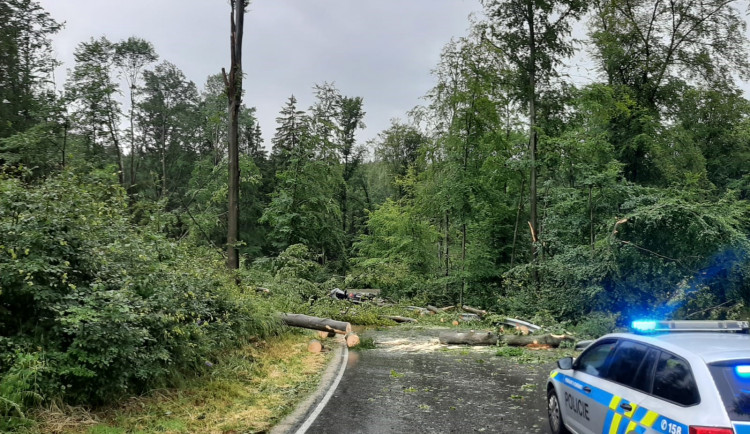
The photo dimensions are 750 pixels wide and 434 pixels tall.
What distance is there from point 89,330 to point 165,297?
1572mm

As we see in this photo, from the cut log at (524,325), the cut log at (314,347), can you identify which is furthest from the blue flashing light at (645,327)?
the cut log at (524,325)

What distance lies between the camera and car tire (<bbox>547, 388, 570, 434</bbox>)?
19.2ft

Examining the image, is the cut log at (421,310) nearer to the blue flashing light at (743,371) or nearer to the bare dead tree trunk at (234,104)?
the bare dead tree trunk at (234,104)

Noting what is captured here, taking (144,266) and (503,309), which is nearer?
(144,266)

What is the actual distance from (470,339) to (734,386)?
11709 millimetres

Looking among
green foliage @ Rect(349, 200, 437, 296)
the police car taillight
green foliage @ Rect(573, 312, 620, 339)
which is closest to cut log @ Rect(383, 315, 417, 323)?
green foliage @ Rect(349, 200, 437, 296)

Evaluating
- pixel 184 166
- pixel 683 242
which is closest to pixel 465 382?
pixel 683 242

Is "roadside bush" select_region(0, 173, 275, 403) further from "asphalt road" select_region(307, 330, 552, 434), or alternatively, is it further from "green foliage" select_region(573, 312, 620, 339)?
"green foliage" select_region(573, 312, 620, 339)

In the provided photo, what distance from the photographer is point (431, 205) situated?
90.0 feet

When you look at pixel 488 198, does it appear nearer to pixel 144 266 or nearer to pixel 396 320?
pixel 396 320

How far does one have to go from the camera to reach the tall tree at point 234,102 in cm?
1408

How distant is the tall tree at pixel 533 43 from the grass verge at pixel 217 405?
16.0 m

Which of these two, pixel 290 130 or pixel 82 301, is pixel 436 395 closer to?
pixel 82 301

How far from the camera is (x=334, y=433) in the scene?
6164 mm
